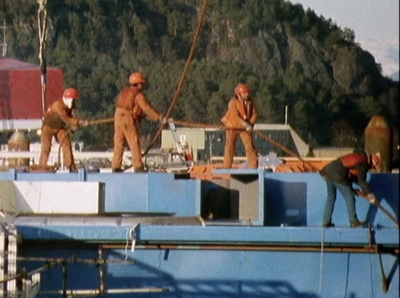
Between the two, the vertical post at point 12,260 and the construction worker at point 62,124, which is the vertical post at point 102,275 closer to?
the vertical post at point 12,260

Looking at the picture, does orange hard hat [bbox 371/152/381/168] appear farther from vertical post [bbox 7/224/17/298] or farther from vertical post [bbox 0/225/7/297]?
vertical post [bbox 0/225/7/297]

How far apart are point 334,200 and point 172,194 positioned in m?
1.88

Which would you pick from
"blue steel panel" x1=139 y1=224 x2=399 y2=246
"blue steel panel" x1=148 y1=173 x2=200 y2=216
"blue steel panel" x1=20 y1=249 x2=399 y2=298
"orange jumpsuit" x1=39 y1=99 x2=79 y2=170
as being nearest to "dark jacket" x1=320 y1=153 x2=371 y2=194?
"blue steel panel" x1=139 y1=224 x2=399 y2=246

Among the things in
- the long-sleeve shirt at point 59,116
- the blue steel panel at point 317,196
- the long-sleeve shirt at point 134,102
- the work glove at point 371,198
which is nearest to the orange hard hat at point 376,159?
the blue steel panel at point 317,196

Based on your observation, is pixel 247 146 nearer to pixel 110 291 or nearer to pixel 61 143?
pixel 61 143

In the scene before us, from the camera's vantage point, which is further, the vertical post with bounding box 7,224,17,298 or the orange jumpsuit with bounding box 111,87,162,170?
the orange jumpsuit with bounding box 111,87,162,170

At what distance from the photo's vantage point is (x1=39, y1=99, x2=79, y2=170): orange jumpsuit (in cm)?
1964

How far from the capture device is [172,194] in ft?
59.1

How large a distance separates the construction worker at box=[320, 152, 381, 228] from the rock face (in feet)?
5.78

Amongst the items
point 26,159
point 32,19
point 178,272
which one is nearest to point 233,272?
point 178,272

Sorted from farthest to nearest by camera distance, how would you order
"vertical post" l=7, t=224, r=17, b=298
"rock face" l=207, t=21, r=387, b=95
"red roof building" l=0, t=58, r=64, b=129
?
"red roof building" l=0, t=58, r=64, b=129 < "rock face" l=207, t=21, r=387, b=95 < "vertical post" l=7, t=224, r=17, b=298

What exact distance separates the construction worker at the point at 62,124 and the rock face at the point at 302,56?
11.8 feet

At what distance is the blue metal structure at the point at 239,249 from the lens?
17.0 metres

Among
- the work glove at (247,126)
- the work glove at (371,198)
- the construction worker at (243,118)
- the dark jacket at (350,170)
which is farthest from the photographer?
the construction worker at (243,118)
